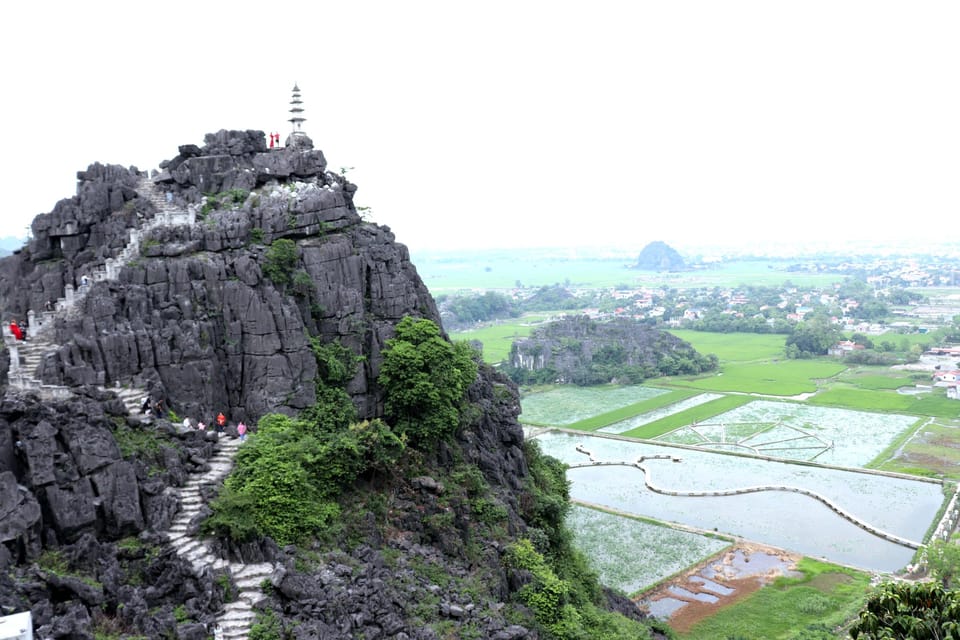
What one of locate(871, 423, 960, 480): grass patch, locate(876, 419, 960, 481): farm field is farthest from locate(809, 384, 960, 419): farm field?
locate(871, 423, 960, 480): grass patch

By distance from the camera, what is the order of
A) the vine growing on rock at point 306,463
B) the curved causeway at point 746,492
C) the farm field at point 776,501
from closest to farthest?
the vine growing on rock at point 306,463, the farm field at point 776,501, the curved causeway at point 746,492

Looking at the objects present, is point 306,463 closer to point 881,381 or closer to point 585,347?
point 585,347

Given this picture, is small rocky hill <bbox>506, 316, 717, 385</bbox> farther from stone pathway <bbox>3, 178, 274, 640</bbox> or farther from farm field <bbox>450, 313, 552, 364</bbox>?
stone pathway <bbox>3, 178, 274, 640</bbox>

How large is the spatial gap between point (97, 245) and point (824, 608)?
3854cm

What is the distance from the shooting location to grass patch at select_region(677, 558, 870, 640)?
134 ft

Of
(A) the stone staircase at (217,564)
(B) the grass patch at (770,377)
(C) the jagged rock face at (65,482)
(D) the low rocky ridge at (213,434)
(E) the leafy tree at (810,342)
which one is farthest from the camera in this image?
(E) the leafy tree at (810,342)

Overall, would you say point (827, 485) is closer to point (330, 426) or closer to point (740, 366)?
point (330, 426)

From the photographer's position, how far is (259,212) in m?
33.6

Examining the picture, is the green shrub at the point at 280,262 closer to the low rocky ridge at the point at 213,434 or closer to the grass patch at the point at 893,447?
the low rocky ridge at the point at 213,434

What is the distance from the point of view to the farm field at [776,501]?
177 feet

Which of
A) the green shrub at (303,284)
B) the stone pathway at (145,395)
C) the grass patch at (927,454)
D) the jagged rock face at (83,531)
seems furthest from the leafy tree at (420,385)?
the grass patch at (927,454)

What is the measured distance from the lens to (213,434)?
28.4 m

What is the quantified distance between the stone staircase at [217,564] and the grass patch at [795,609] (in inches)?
960

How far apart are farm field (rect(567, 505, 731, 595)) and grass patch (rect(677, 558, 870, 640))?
5144mm
